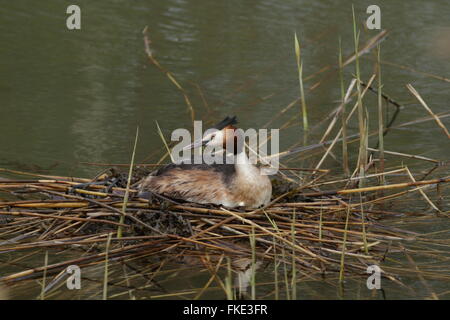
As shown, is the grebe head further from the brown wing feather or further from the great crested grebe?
the brown wing feather

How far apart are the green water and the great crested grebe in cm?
134

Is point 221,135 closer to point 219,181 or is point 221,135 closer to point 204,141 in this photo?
point 204,141

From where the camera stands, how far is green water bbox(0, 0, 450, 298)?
795cm

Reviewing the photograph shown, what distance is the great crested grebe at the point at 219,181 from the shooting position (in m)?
5.67

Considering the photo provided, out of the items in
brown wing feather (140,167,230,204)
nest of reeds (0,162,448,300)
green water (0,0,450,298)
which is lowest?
nest of reeds (0,162,448,300)

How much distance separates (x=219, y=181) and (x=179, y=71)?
176 inches

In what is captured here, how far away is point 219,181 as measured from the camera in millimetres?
5773

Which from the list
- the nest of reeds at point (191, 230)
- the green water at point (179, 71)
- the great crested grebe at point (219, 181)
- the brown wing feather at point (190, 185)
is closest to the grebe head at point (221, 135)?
the great crested grebe at point (219, 181)

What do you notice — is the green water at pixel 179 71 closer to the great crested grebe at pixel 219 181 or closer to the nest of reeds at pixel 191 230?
the nest of reeds at pixel 191 230

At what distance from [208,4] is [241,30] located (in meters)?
1.20

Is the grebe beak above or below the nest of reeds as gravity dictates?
above

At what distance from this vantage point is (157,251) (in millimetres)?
5188

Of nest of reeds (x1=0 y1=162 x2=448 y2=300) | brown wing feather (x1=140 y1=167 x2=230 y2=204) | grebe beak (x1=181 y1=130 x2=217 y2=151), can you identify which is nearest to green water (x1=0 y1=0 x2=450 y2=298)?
nest of reeds (x1=0 y1=162 x2=448 y2=300)
